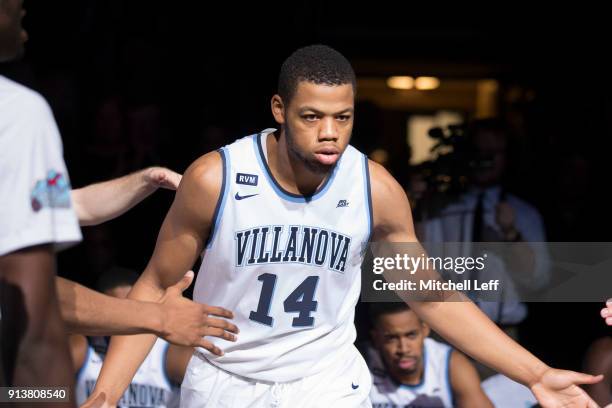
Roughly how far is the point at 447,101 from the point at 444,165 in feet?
15.7

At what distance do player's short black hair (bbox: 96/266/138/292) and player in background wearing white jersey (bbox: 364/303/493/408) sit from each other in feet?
4.12

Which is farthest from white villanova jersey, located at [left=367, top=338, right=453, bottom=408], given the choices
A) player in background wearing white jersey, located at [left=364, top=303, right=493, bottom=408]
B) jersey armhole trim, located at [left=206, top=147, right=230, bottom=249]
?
jersey armhole trim, located at [left=206, top=147, right=230, bottom=249]

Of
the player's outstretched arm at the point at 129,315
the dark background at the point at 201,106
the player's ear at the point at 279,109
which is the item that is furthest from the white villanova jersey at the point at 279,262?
the dark background at the point at 201,106

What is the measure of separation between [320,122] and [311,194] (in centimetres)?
31

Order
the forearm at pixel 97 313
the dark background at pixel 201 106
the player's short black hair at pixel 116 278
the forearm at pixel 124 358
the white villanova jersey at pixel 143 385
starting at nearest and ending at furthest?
the forearm at pixel 97 313 → the forearm at pixel 124 358 → the white villanova jersey at pixel 143 385 → the player's short black hair at pixel 116 278 → the dark background at pixel 201 106

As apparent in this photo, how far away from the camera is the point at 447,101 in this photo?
34.9 ft

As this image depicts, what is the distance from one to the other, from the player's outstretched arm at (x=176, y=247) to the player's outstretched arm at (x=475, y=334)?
61 cm

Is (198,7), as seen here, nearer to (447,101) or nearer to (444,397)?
(444,397)

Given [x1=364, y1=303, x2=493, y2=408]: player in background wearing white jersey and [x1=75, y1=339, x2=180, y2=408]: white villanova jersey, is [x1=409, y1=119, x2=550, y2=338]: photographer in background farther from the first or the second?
[x1=75, y1=339, x2=180, y2=408]: white villanova jersey

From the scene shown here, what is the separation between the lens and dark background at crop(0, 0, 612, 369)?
5.88 metres

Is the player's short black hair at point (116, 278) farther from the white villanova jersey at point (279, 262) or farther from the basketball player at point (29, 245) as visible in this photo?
the basketball player at point (29, 245)

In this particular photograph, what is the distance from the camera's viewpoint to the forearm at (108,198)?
12.8 ft

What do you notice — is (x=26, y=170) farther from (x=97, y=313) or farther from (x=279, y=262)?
(x=279, y=262)

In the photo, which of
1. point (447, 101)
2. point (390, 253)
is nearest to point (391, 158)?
point (390, 253)
